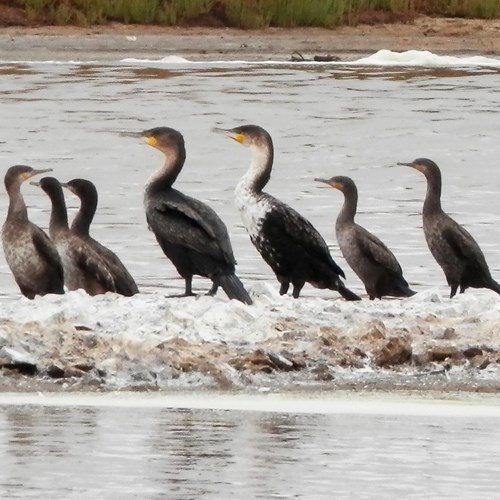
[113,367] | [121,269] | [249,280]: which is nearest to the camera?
[113,367]

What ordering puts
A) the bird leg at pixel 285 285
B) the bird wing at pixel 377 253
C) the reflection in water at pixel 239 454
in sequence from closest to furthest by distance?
the reflection in water at pixel 239 454
the bird wing at pixel 377 253
the bird leg at pixel 285 285

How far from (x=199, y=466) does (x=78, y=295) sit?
3.54 meters

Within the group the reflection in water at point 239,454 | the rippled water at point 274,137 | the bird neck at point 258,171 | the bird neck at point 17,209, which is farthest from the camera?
the rippled water at point 274,137

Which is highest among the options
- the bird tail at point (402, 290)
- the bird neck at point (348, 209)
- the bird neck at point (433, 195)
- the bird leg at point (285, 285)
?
the bird neck at point (433, 195)

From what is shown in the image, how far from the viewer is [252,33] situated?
123 feet

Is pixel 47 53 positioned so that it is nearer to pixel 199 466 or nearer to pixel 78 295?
pixel 78 295

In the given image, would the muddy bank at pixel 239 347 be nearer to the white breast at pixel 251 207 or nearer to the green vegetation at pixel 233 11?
the white breast at pixel 251 207

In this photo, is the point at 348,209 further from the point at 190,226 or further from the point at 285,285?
the point at 190,226

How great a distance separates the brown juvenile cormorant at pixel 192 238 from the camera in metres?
11.8

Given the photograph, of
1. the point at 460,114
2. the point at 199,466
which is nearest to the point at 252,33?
the point at 460,114

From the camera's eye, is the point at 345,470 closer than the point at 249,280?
Yes

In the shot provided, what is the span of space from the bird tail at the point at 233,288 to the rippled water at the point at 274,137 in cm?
119

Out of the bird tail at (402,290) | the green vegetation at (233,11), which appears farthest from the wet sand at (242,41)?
the bird tail at (402,290)

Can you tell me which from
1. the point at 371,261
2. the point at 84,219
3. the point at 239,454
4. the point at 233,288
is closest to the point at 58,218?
the point at 84,219
